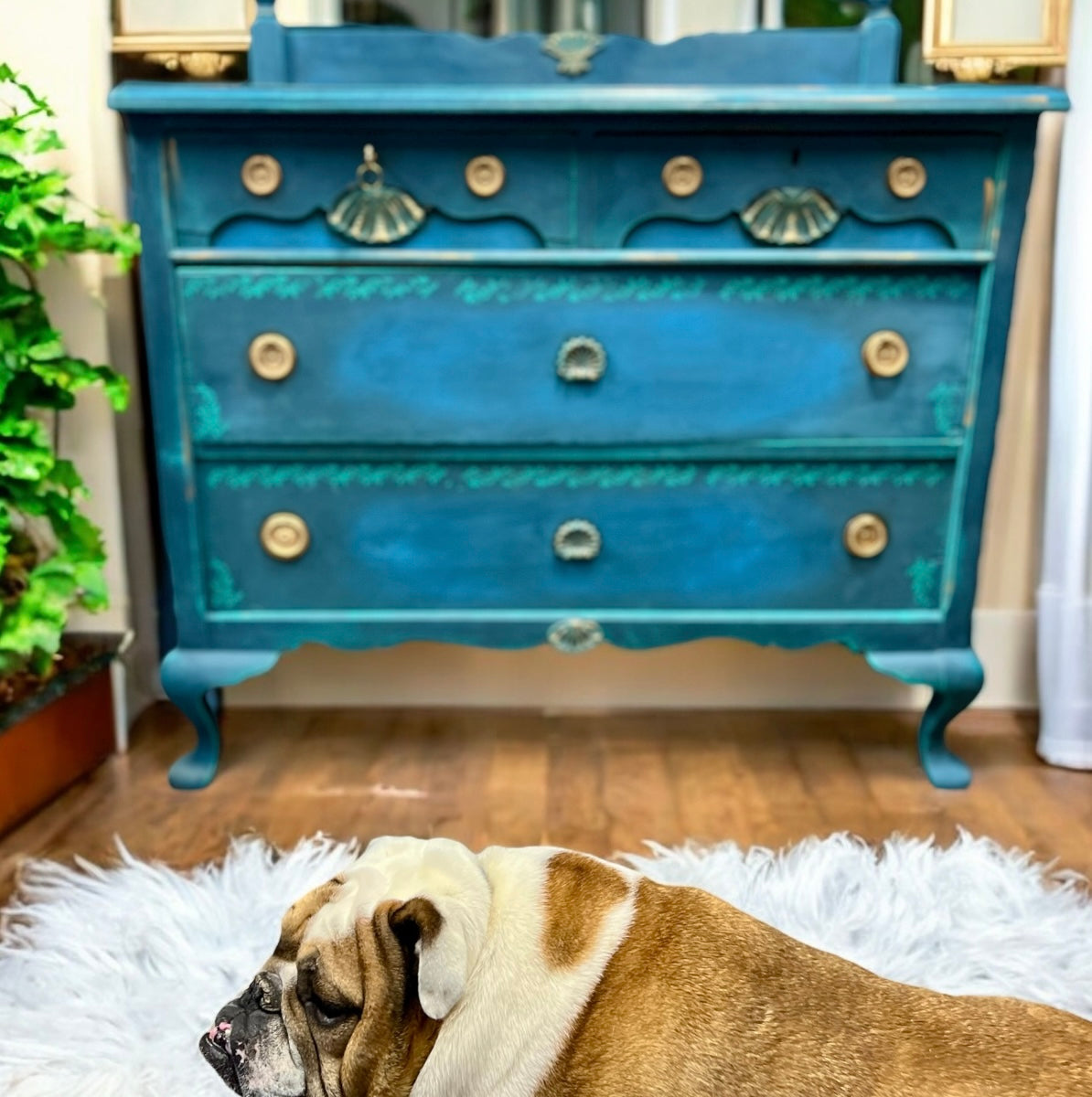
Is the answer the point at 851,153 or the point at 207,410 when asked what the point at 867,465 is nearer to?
the point at 851,153

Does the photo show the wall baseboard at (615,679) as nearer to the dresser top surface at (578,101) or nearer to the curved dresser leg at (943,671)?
the curved dresser leg at (943,671)

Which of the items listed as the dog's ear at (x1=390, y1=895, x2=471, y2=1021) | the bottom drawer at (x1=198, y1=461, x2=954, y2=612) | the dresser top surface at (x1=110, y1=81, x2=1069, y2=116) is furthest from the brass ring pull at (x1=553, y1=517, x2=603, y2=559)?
the dog's ear at (x1=390, y1=895, x2=471, y2=1021)

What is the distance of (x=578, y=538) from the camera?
176 cm

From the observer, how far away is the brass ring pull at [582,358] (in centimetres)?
167

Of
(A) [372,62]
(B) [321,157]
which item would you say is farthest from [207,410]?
(A) [372,62]

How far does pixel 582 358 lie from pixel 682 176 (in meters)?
0.30

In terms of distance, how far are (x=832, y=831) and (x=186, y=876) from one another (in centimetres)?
95

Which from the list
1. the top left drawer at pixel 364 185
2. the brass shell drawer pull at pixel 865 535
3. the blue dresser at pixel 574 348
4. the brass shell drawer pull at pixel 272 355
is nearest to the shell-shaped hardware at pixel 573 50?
the blue dresser at pixel 574 348

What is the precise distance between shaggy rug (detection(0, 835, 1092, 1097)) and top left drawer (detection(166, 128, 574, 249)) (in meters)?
0.91

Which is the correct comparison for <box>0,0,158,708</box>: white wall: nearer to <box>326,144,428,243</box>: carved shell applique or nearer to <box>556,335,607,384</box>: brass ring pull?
<box>326,144,428,243</box>: carved shell applique

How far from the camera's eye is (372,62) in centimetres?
187

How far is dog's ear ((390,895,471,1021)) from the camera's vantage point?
77cm

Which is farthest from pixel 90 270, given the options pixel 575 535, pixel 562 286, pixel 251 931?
Answer: pixel 251 931

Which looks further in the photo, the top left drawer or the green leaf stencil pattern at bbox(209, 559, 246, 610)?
the green leaf stencil pattern at bbox(209, 559, 246, 610)
